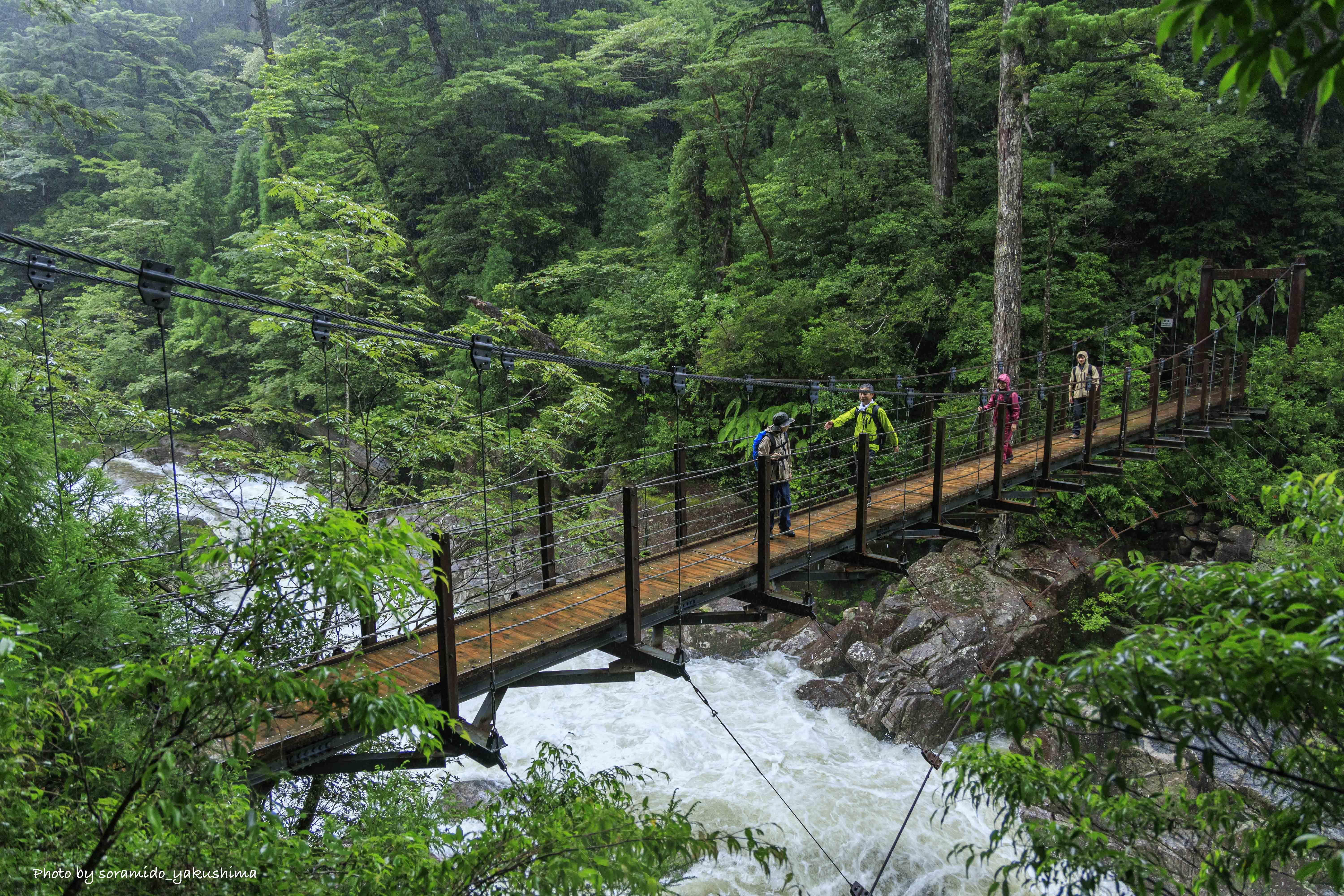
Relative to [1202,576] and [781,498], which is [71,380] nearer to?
[781,498]

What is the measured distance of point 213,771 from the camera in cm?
144

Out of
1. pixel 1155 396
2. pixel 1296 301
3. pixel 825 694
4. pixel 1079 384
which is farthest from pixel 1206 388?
pixel 825 694

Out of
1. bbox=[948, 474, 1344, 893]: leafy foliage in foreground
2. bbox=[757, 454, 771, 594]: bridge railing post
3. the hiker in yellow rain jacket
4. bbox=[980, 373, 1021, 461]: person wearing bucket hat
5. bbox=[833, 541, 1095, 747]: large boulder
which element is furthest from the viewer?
Result: bbox=[833, 541, 1095, 747]: large boulder

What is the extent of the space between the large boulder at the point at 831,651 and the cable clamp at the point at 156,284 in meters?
7.03

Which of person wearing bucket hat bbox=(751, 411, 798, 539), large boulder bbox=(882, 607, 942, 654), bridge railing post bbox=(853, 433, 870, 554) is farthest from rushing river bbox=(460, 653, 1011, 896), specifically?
person wearing bucket hat bbox=(751, 411, 798, 539)

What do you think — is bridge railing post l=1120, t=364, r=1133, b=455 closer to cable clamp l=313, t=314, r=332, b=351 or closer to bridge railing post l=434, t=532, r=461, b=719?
bridge railing post l=434, t=532, r=461, b=719

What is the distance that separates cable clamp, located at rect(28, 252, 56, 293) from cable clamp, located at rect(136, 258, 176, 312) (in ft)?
0.91

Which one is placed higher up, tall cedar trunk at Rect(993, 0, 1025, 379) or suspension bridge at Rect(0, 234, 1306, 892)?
tall cedar trunk at Rect(993, 0, 1025, 379)

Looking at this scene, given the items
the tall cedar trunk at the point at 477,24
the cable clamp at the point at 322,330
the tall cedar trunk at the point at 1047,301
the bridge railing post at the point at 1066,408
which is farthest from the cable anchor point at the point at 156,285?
the tall cedar trunk at the point at 477,24

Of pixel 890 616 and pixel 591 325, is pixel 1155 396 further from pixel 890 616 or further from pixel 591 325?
pixel 591 325

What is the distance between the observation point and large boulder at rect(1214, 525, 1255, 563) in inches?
313

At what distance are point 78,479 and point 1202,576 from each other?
4.53 meters

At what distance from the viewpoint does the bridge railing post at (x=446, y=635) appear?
2.88m

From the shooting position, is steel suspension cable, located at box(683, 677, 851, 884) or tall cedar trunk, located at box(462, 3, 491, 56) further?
tall cedar trunk, located at box(462, 3, 491, 56)
